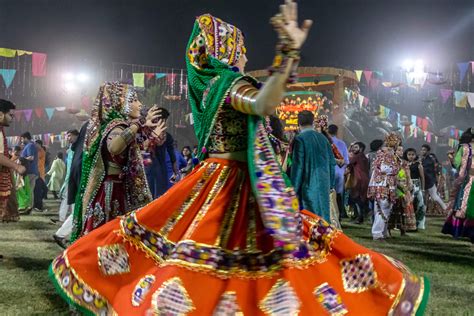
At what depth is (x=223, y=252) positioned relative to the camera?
2.42 metres

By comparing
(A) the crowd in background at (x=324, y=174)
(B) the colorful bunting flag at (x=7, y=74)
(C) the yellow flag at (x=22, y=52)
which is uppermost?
(C) the yellow flag at (x=22, y=52)

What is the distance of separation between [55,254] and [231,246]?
16.3ft

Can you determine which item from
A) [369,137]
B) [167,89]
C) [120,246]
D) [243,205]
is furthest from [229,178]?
[369,137]

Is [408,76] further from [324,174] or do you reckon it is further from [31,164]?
[324,174]

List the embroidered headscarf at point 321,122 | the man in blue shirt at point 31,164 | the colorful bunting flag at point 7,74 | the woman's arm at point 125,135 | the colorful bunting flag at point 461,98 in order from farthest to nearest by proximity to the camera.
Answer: the colorful bunting flag at point 461,98, the colorful bunting flag at point 7,74, the man in blue shirt at point 31,164, the embroidered headscarf at point 321,122, the woman's arm at point 125,135

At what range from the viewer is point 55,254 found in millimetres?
6750

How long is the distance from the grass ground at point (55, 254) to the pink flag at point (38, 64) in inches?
373

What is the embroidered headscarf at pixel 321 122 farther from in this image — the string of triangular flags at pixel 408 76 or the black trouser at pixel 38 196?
the string of triangular flags at pixel 408 76

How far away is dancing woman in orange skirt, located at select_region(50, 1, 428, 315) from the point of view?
7.51 ft

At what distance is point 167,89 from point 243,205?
1416 inches

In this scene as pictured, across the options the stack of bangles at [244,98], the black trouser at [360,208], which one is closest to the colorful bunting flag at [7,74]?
the black trouser at [360,208]

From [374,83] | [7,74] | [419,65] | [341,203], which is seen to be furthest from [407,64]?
[7,74]

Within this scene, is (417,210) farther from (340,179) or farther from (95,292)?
(95,292)

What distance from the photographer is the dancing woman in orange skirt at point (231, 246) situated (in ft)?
7.51
